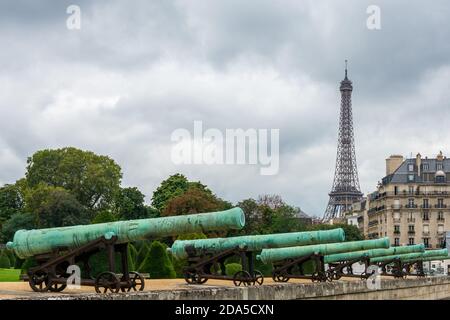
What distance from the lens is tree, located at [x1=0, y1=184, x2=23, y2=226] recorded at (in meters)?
110

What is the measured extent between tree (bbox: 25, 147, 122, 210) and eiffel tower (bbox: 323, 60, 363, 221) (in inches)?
3421

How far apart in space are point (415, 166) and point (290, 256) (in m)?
96.3

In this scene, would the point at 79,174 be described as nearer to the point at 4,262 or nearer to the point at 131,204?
the point at 131,204

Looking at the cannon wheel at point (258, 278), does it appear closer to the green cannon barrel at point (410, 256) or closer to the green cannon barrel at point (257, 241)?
the green cannon barrel at point (257, 241)

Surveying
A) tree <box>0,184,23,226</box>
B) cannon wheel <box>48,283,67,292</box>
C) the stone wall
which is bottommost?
the stone wall

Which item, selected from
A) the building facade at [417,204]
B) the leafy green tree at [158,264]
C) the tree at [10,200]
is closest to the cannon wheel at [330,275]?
the leafy green tree at [158,264]

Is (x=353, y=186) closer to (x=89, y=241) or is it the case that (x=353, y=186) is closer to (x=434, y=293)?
(x=434, y=293)

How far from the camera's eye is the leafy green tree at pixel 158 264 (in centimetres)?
3803

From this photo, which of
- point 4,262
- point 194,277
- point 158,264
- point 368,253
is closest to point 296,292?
point 194,277

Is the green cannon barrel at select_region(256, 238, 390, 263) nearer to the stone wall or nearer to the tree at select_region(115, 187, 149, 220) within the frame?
the stone wall

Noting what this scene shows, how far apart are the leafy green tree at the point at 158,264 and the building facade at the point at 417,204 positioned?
8985cm

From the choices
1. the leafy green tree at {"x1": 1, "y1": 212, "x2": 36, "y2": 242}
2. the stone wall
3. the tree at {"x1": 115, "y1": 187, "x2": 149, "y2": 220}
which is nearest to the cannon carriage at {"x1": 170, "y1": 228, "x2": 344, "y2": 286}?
the stone wall

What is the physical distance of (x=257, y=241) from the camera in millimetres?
28594
